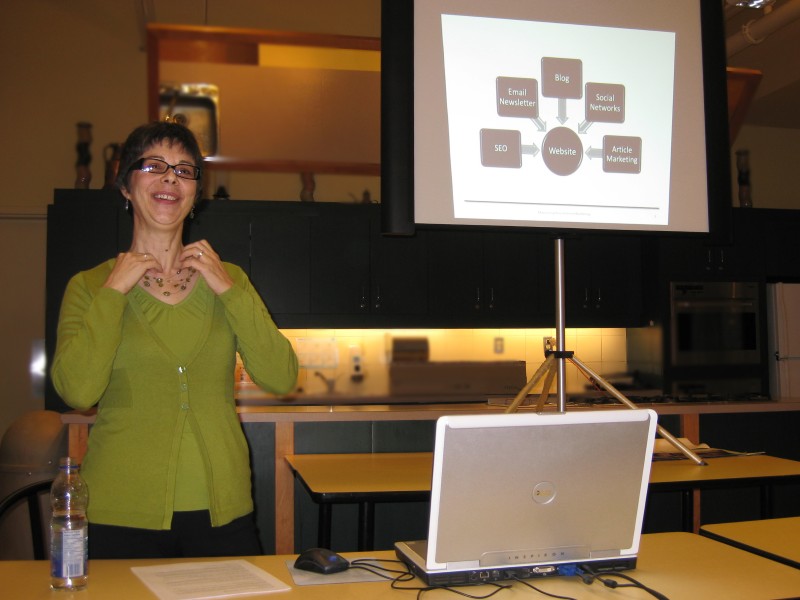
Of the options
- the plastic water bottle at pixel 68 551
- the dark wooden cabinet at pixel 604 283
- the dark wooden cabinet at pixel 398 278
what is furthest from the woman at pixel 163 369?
the dark wooden cabinet at pixel 604 283

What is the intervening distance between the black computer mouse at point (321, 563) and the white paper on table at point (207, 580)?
0.06 metres

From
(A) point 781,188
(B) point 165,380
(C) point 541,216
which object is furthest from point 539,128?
(A) point 781,188

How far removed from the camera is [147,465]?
156 centimetres

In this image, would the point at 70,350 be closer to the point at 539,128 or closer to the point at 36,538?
the point at 36,538

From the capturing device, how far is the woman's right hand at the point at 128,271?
159cm

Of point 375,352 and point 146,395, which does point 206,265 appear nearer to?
point 146,395

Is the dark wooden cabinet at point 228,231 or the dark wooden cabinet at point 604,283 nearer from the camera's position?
the dark wooden cabinet at point 228,231

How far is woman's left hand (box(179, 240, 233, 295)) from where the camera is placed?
5.47 ft

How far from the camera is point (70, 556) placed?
1.26 m

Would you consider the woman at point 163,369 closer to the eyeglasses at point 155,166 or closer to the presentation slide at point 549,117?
the eyeglasses at point 155,166

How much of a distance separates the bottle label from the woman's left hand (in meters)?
0.58

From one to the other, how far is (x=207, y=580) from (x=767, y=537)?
1167 millimetres

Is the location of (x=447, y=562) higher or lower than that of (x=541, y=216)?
lower

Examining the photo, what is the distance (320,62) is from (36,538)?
162 cm
